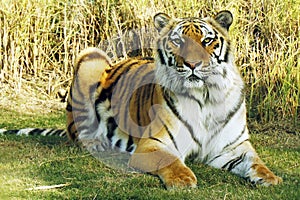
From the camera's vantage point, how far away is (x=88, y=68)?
5.89m

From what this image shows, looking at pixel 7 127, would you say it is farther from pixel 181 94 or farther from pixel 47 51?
pixel 181 94

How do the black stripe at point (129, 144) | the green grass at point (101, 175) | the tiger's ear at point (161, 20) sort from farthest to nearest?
the black stripe at point (129, 144), the tiger's ear at point (161, 20), the green grass at point (101, 175)

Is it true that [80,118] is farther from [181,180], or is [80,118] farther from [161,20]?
[181,180]

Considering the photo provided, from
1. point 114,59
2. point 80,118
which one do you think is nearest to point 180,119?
point 80,118

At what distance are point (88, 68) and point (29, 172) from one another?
136cm

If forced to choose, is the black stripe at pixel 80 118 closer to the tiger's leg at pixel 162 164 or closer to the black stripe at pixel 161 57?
the tiger's leg at pixel 162 164

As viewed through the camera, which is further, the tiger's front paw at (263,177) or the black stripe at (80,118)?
the black stripe at (80,118)

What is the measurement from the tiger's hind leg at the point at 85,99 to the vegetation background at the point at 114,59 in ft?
0.73

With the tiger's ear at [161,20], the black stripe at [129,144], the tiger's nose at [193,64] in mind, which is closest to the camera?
the tiger's nose at [193,64]

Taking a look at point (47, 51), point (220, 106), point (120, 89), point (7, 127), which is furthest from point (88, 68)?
point (47, 51)

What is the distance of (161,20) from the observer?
16.4 ft

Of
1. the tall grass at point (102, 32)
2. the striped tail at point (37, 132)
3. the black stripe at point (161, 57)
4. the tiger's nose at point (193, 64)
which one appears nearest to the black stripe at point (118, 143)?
the striped tail at point (37, 132)

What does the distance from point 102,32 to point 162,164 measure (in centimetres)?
352

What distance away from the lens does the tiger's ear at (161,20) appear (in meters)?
4.98
